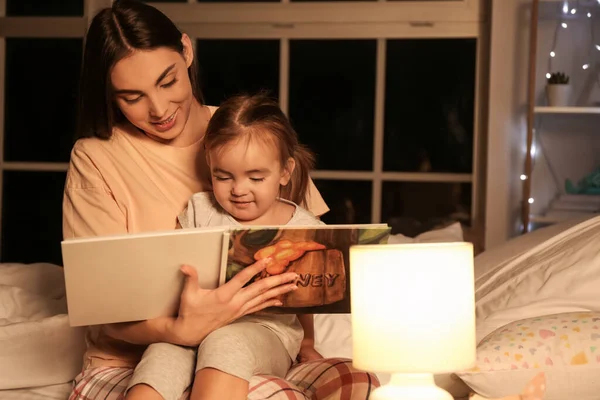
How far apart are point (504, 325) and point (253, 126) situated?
644 millimetres

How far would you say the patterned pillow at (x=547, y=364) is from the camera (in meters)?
1.60

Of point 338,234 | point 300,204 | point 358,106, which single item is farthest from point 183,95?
point 358,106

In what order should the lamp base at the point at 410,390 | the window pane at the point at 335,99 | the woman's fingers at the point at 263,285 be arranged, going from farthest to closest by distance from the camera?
the window pane at the point at 335,99
the woman's fingers at the point at 263,285
the lamp base at the point at 410,390

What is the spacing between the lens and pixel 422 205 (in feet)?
11.3

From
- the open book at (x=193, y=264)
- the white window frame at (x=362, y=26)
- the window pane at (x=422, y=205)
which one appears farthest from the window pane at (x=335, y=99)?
the open book at (x=193, y=264)

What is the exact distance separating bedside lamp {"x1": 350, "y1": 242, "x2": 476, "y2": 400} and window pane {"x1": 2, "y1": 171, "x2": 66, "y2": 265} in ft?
9.32

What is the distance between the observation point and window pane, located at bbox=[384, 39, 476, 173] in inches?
134

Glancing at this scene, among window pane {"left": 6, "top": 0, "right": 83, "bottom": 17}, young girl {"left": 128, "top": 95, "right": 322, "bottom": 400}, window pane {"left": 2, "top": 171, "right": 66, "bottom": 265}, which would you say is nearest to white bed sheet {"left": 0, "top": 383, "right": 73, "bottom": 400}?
young girl {"left": 128, "top": 95, "right": 322, "bottom": 400}

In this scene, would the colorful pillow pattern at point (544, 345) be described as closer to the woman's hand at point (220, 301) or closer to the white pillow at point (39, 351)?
the woman's hand at point (220, 301)

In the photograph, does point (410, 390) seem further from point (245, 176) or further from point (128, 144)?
point (128, 144)

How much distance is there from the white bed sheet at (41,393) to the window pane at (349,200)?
1755 millimetres

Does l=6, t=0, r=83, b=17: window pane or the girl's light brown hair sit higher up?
l=6, t=0, r=83, b=17: window pane

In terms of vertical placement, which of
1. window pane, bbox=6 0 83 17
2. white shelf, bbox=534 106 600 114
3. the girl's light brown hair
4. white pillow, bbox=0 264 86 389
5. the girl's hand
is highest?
window pane, bbox=6 0 83 17

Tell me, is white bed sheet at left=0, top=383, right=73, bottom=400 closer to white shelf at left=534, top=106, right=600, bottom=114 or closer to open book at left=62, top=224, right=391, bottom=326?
open book at left=62, top=224, right=391, bottom=326
